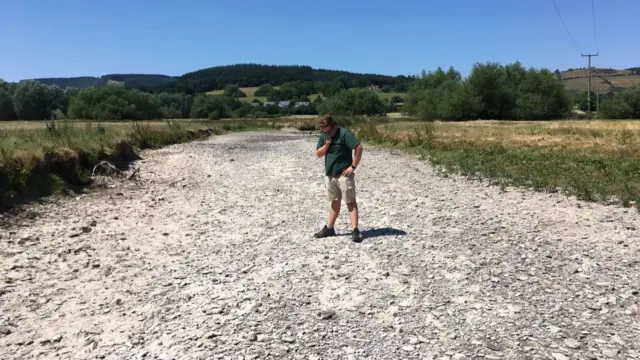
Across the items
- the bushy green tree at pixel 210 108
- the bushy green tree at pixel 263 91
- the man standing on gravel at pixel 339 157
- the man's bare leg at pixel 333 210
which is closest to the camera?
the man standing on gravel at pixel 339 157

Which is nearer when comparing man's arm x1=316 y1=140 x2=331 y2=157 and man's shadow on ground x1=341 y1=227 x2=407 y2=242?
man's arm x1=316 y1=140 x2=331 y2=157

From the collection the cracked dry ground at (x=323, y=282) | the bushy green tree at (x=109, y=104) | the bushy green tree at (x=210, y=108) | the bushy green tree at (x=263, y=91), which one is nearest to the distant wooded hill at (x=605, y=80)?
the bushy green tree at (x=210, y=108)

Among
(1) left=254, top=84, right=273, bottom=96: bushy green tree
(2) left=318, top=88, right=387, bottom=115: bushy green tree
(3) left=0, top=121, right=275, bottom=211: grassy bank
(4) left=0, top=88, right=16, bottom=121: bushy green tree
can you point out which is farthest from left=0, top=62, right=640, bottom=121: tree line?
(1) left=254, top=84, right=273, bottom=96: bushy green tree

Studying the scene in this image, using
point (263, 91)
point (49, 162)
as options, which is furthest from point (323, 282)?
point (263, 91)

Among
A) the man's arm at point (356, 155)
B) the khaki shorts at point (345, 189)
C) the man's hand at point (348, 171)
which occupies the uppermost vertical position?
the man's arm at point (356, 155)

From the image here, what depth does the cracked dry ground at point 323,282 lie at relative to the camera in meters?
5.22

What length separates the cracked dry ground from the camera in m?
5.22

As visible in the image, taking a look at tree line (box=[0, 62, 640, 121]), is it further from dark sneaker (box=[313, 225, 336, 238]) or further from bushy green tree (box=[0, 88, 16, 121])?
dark sneaker (box=[313, 225, 336, 238])

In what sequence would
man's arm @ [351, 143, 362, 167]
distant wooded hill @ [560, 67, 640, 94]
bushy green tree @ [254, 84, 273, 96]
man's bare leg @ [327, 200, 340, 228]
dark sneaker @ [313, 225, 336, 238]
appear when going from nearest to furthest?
man's arm @ [351, 143, 362, 167] < man's bare leg @ [327, 200, 340, 228] < dark sneaker @ [313, 225, 336, 238] < distant wooded hill @ [560, 67, 640, 94] < bushy green tree @ [254, 84, 273, 96]

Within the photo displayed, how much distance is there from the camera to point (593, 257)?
765 centimetres

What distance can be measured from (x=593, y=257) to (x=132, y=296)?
6816mm

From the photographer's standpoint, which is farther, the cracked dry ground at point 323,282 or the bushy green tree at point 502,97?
the bushy green tree at point 502,97

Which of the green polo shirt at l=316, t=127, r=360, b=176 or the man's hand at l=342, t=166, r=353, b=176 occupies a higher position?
the green polo shirt at l=316, t=127, r=360, b=176

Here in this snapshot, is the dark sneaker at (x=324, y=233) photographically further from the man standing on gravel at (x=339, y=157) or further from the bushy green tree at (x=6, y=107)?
the bushy green tree at (x=6, y=107)
